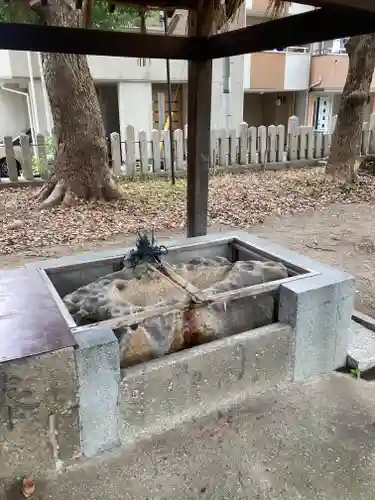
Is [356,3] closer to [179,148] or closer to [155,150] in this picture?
[155,150]

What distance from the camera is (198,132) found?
11.6 ft

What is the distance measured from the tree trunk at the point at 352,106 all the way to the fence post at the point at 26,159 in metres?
6.12

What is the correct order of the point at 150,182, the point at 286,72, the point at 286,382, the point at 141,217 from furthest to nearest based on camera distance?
the point at 286,72, the point at 150,182, the point at 141,217, the point at 286,382

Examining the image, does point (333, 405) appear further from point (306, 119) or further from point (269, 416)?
point (306, 119)

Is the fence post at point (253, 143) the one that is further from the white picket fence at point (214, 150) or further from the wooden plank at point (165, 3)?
the wooden plank at point (165, 3)

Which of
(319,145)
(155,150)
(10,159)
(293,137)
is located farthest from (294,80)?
(10,159)

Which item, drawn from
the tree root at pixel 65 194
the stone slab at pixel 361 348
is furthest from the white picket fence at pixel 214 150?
the stone slab at pixel 361 348

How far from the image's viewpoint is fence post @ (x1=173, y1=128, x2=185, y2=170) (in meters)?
9.11

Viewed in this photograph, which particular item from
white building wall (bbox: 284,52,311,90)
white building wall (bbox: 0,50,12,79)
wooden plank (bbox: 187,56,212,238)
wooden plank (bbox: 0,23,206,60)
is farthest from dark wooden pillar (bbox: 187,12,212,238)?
white building wall (bbox: 284,52,311,90)

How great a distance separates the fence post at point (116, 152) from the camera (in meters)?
8.51

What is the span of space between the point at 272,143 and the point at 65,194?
5.84 m

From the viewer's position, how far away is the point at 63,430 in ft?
6.63

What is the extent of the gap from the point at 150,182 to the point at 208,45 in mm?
5301

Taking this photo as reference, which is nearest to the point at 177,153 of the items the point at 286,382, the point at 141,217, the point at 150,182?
the point at 150,182
